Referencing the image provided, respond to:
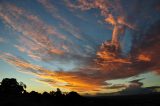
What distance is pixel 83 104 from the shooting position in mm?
100812

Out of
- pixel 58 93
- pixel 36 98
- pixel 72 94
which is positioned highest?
pixel 58 93

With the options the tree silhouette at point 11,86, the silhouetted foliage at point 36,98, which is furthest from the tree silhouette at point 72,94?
the tree silhouette at point 11,86

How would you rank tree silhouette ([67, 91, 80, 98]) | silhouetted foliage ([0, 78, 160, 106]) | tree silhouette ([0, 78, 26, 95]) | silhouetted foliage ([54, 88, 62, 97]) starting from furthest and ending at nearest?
tree silhouette ([0, 78, 26, 95]), silhouetted foliage ([54, 88, 62, 97]), tree silhouette ([67, 91, 80, 98]), silhouetted foliage ([0, 78, 160, 106])

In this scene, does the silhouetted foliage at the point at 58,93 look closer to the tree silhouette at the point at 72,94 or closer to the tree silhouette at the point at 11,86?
the tree silhouette at the point at 72,94

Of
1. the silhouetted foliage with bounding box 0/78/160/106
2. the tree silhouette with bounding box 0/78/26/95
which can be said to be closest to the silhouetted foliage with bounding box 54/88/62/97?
the silhouetted foliage with bounding box 0/78/160/106

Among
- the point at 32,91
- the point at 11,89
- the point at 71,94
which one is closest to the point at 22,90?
the point at 11,89

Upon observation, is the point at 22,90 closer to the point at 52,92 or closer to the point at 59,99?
the point at 52,92

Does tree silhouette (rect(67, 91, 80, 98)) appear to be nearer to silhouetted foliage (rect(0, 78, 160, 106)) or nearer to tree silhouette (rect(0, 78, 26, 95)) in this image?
silhouetted foliage (rect(0, 78, 160, 106))

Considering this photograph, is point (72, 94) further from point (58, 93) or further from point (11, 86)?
point (11, 86)

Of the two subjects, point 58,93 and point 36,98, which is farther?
point 58,93

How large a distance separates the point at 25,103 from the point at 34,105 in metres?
4.06

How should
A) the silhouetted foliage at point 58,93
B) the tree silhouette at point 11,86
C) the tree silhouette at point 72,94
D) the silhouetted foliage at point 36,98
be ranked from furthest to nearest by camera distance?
the tree silhouette at point 11,86 < the silhouetted foliage at point 58,93 < the tree silhouette at point 72,94 < the silhouetted foliage at point 36,98

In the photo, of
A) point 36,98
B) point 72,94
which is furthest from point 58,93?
point 36,98

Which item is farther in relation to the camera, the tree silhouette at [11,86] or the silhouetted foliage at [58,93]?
the tree silhouette at [11,86]
